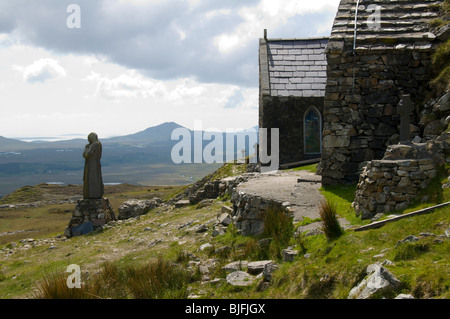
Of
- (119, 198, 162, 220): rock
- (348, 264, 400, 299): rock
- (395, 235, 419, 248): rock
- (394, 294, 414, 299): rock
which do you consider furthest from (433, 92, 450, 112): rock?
(119, 198, 162, 220): rock

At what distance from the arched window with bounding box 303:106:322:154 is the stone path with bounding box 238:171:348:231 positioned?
4.92m

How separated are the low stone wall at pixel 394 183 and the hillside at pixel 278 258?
15.8 inches

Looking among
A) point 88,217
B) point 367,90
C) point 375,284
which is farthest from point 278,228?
point 88,217

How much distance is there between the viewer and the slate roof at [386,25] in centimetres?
1184

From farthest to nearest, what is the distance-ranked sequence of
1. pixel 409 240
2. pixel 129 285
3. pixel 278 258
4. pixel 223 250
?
1. pixel 223 250
2. pixel 278 258
3. pixel 129 285
4. pixel 409 240

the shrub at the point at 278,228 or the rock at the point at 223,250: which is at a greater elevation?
the shrub at the point at 278,228

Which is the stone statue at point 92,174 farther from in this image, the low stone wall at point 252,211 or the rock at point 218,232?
the low stone wall at point 252,211

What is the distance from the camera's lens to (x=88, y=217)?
837 inches

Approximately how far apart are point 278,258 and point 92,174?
51.2 ft

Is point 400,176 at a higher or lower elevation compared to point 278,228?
higher

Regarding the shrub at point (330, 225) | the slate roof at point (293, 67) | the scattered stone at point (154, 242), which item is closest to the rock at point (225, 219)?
the scattered stone at point (154, 242)

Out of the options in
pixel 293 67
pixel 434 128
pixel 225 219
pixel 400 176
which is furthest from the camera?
pixel 293 67

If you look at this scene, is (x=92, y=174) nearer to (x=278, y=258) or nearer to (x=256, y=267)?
(x=278, y=258)
